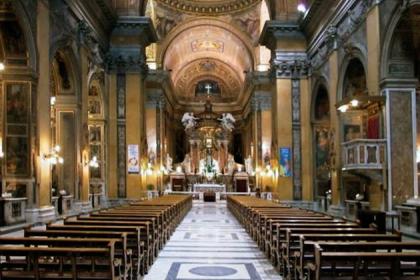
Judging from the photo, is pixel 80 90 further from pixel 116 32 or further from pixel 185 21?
pixel 185 21

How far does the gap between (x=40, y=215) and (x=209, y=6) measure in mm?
26629

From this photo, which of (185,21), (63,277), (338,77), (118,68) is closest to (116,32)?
(118,68)

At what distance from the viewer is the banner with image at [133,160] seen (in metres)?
24.0

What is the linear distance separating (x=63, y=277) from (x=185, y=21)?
111 feet

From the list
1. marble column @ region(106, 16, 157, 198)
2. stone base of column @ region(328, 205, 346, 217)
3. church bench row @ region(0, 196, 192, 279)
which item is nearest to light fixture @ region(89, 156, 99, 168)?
marble column @ region(106, 16, 157, 198)

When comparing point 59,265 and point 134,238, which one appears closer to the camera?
point 59,265

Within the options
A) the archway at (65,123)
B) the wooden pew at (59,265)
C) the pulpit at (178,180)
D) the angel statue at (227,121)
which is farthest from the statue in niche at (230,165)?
the wooden pew at (59,265)

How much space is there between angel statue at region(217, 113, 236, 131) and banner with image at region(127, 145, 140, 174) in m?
21.5

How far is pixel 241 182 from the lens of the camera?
39531 mm

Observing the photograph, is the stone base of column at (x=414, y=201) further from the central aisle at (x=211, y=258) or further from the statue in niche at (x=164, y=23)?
the statue in niche at (x=164, y=23)

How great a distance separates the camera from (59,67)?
1844 cm

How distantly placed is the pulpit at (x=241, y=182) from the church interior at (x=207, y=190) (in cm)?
435

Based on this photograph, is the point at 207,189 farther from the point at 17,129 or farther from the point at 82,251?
the point at 82,251

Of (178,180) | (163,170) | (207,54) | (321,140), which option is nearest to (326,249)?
(321,140)
